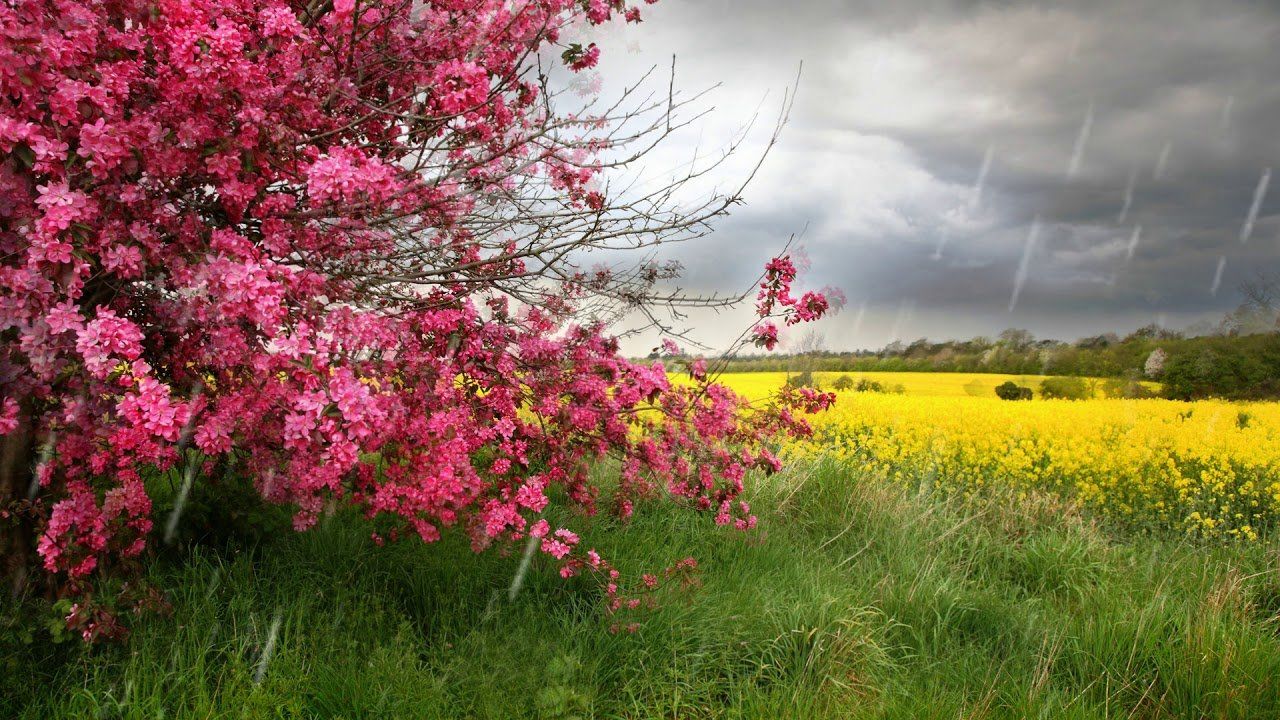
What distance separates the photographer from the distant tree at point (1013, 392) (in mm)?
17484

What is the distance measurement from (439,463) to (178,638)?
1.40 m

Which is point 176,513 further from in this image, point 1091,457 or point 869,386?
point 869,386

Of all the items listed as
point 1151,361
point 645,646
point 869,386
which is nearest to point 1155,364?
point 1151,361

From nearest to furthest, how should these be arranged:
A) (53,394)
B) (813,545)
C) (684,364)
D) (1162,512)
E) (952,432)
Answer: (53,394)
(684,364)
(813,545)
(1162,512)
(952,432)

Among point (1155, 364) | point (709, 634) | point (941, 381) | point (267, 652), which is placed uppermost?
point (1155, 364)

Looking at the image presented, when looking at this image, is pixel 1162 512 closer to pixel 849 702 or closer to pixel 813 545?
pixel 813 545

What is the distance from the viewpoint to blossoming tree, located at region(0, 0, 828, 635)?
8.80 feet

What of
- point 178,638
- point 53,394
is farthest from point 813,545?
point 53,394

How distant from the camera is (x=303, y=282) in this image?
10.0ft

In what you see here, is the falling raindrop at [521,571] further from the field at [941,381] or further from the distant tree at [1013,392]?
the distant tree at [1013,392]

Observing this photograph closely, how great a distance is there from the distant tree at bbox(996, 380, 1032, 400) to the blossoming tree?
14941 millimetres

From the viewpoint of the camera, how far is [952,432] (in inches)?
386

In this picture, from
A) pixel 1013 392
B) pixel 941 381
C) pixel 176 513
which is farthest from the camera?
pixel 941 381

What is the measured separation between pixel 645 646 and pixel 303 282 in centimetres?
230
